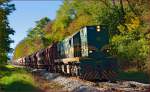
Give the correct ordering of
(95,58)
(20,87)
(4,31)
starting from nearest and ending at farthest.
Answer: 1. (20,87)
2. (95,58)
3. (4,31)

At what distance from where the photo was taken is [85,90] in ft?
59.2

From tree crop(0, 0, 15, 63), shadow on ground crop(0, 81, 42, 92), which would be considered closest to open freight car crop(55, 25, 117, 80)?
shadow on ground crop(0, 81, 42, 92)

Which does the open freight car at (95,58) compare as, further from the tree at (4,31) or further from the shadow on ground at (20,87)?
the tree at (4,31)

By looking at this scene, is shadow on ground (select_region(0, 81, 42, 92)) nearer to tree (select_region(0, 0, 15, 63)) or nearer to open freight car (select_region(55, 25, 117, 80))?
open freight car (select_region(55, 25, 117, 80))

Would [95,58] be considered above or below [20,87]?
above

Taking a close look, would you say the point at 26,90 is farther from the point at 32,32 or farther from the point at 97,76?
the point at 32,32

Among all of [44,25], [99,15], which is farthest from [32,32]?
[99,15]

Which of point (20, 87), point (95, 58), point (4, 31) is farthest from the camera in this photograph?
point (4, 31)

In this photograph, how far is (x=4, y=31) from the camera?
38031 millimetres

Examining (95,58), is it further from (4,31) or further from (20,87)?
(4,31)

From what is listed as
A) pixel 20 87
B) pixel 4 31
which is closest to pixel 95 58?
pixel 20 87

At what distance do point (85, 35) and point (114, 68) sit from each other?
2870 mm

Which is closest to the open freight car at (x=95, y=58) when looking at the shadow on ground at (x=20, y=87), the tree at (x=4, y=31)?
the shadow on ground at (x=20, y=87)

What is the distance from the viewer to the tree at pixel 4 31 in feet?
122
